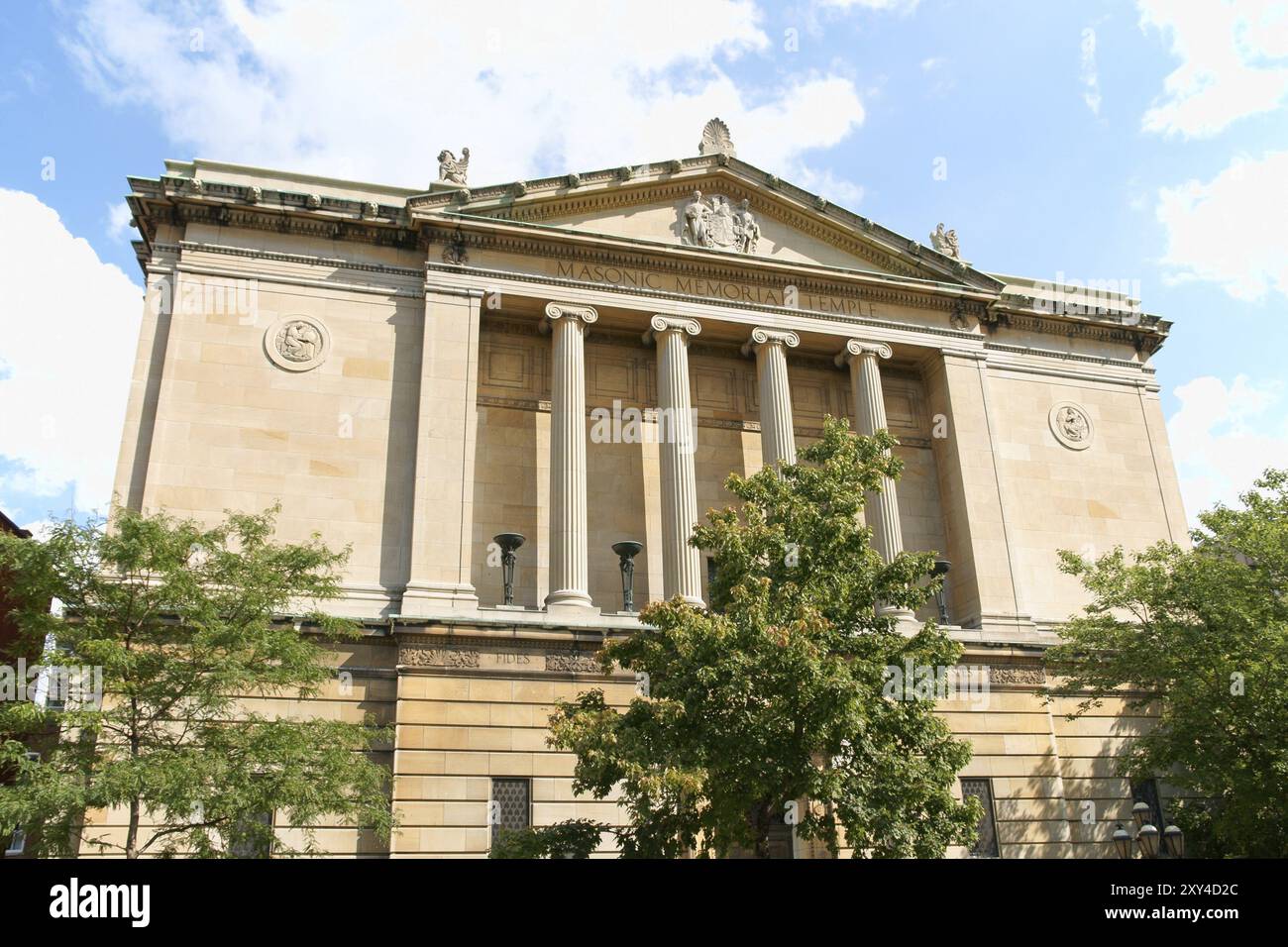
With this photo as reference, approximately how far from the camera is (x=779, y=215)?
33.5 m

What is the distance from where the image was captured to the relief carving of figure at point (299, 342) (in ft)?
93.7

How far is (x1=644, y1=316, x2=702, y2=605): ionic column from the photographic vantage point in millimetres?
28234

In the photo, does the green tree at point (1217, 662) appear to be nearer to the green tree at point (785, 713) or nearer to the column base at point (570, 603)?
the green tree at point (785, 713)

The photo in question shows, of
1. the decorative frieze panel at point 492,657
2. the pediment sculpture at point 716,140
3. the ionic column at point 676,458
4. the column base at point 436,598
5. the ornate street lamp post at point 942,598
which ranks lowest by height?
the decorative frieze panel at point 492,657

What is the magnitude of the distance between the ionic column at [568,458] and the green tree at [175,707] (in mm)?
7826

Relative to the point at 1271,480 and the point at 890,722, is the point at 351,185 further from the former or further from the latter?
the point at 1271,480

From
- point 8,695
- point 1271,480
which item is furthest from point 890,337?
point 8,695

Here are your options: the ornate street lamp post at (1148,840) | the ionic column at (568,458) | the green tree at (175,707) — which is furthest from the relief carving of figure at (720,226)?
the ornate street lamp post at (1148,840)

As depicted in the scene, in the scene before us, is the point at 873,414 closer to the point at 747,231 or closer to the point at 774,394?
the point at 774,394

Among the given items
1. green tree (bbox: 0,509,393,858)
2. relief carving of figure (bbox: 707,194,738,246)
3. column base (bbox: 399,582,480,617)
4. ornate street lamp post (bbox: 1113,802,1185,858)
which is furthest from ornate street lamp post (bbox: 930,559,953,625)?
green tree (bbox: 0,509,393,858)

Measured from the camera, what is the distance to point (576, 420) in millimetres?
29172

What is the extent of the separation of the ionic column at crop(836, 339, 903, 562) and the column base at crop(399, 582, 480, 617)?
12.2 m
